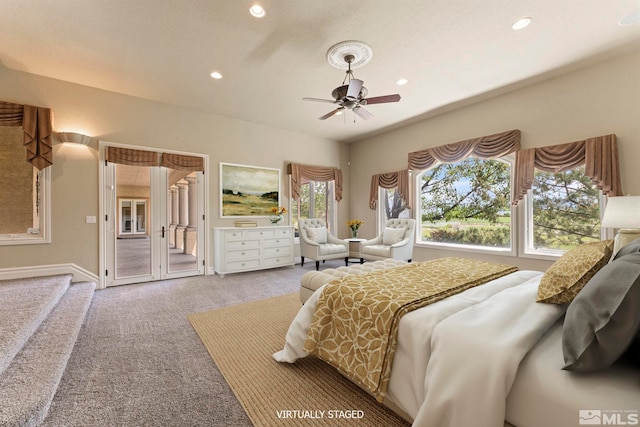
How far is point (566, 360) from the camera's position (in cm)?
97

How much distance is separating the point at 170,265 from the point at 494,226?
558 centimetres

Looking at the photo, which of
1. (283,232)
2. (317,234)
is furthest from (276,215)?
(317,234)

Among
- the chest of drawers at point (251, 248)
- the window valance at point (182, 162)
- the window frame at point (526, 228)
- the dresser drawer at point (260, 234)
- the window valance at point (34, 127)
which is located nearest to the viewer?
the window valance at point (34, 127)

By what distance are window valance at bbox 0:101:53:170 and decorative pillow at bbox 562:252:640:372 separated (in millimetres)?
5493

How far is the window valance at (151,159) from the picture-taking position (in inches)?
161

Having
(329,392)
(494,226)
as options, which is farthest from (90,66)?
(494,226)

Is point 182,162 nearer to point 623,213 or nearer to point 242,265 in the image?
point 242,265

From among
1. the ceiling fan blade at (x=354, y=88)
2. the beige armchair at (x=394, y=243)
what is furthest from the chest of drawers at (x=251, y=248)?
the ceiling fan blade at (x=354, y=88)

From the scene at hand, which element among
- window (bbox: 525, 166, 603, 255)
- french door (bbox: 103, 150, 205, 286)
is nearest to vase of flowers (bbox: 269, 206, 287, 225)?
french door (bbox: 103, 150, 205, 286)

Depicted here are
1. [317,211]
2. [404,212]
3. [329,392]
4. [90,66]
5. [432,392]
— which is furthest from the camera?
[317,211]

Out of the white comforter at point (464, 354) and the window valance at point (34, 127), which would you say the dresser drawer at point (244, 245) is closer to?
the window valance at point (34, 127)

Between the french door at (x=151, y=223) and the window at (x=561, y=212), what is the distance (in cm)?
547

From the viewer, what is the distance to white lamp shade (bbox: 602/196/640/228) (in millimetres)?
2400

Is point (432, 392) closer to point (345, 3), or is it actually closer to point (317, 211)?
point (345, 3)
